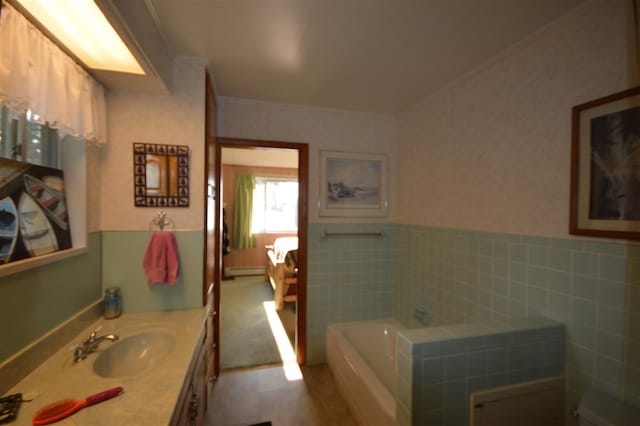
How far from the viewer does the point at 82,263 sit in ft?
4.21

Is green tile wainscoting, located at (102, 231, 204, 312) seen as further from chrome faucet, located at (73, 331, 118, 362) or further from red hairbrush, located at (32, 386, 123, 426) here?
red hairbrush, located at (32, 386, 123, 426)

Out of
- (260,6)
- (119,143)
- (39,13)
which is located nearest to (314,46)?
(260,6)

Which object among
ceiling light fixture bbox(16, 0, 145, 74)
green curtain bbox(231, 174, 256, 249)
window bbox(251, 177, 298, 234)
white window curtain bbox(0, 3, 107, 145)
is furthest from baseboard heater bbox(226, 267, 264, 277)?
ceiling light fixture bbox(16, 0, 145, 74)

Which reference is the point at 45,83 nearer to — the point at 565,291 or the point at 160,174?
the point at 160,174

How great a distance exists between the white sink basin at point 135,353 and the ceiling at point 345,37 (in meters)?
1.61

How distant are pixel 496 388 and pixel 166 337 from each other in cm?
162

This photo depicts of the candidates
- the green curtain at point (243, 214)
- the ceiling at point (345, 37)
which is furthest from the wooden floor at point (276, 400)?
the green curtain at point (243, 214)

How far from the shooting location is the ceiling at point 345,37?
3.82 ft

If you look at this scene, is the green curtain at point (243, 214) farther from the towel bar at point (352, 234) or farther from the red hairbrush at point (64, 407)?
the red hairbrush at point (64, 407)

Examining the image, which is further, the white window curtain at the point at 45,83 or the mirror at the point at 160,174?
the mirror at the point at 160,174

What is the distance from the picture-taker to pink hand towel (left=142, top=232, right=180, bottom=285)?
1428 millimetres

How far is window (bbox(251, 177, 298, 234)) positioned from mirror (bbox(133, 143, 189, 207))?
3926 millimetres

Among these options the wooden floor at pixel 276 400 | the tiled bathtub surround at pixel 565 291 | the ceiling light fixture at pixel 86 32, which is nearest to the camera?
the ceiling light fixture at pixel 86 32

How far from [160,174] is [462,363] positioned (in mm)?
1868
